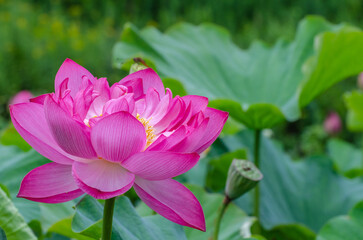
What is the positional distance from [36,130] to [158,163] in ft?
0.33

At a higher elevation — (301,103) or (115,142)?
(115,142)

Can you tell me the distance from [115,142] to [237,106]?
529 millimetres

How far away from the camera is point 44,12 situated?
15.0 ft

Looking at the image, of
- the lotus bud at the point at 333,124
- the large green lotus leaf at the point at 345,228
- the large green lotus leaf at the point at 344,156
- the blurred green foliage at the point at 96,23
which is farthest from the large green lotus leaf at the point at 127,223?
the blurred green foliage at the point at 96,23

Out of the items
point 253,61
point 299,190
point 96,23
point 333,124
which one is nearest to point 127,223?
point 299,190

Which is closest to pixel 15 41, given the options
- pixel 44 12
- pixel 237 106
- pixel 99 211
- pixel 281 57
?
pixel 44 12

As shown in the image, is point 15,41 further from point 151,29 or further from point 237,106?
point 237,106

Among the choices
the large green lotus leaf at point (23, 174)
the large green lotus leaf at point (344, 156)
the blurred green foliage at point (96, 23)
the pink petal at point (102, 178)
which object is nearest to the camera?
the pink petal at point (102, 178)

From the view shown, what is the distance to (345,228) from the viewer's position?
2.35 feet

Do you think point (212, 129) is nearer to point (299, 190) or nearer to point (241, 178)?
point (241, 178)

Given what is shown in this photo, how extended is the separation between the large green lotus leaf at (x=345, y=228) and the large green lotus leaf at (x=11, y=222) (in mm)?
435

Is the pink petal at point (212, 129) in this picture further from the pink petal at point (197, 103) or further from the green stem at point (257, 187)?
the green stem at point (257, 187)

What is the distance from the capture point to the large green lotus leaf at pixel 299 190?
1.03 meters

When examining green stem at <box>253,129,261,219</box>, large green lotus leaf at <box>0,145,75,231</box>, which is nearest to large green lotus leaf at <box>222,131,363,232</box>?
green stem at <box>253,129,261,219</box>
